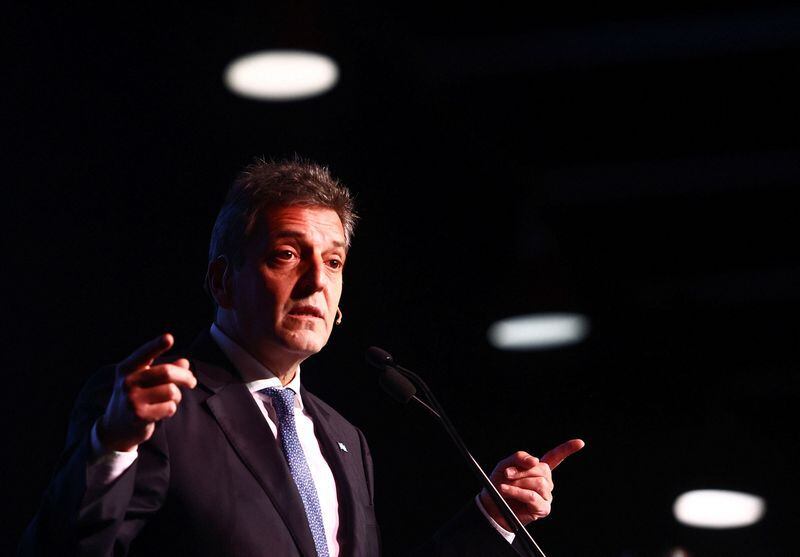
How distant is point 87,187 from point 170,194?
292 millimetres

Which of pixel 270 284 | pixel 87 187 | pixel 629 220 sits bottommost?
pixel 270 284

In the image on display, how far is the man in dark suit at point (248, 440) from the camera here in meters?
1.79

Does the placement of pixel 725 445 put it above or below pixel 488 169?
below

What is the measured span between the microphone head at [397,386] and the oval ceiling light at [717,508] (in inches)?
119

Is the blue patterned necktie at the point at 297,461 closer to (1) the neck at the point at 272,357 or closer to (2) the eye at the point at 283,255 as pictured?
(1) the neck at the point at 272,357

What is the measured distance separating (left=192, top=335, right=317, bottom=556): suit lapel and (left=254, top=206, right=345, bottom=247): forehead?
35 cm

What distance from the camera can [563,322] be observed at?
4.89 m

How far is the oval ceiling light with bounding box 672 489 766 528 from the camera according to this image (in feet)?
16.1

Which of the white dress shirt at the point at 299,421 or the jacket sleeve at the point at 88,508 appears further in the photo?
the white dress shirt at the point at 299,421

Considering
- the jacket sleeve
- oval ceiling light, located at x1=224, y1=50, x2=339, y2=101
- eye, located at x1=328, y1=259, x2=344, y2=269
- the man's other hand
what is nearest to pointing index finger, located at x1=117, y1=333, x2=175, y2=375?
the jacket sleeve

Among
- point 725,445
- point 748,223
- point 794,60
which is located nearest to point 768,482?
point 725,445

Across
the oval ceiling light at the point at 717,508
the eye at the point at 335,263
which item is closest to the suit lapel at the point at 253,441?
the eye at the point at 335,263

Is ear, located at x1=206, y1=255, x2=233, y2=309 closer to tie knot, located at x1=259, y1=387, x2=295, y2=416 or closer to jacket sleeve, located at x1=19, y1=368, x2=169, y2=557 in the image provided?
tie knot, located at x1=259, y1=387, x2=295, y2=416

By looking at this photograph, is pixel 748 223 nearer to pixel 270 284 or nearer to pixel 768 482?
pixel 768 482
